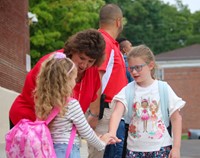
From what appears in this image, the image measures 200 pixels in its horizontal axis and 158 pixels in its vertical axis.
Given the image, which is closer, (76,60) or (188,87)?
(76,60)

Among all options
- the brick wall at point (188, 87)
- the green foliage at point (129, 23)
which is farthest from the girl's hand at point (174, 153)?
the brick wall at point (188, 87)

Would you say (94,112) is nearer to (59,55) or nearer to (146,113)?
(146,113)

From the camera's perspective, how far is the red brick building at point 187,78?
5962 centimetres

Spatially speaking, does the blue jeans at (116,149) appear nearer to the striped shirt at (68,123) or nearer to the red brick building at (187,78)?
the striped shirt at (68,123)

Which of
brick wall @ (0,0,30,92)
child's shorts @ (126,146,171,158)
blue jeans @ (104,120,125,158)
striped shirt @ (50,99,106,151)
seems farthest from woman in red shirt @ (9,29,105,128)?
brick wall @ (0,0,30,92)

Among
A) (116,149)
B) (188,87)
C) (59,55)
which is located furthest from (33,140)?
(188,87)

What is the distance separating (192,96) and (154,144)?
54639mm

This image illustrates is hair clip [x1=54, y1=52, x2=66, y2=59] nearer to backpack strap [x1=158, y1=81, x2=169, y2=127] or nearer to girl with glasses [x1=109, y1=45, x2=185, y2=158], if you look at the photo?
girl with glasses [x1=109, y1=45, x2=185, y2=158]

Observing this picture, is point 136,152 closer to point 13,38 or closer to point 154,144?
point 154,144

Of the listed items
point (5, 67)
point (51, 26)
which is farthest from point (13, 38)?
point (51, 26)

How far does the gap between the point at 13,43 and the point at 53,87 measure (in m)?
15.8

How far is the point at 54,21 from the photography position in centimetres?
3950

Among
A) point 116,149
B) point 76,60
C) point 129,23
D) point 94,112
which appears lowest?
point 129,23

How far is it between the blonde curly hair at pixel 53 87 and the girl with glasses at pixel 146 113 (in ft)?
2.86
